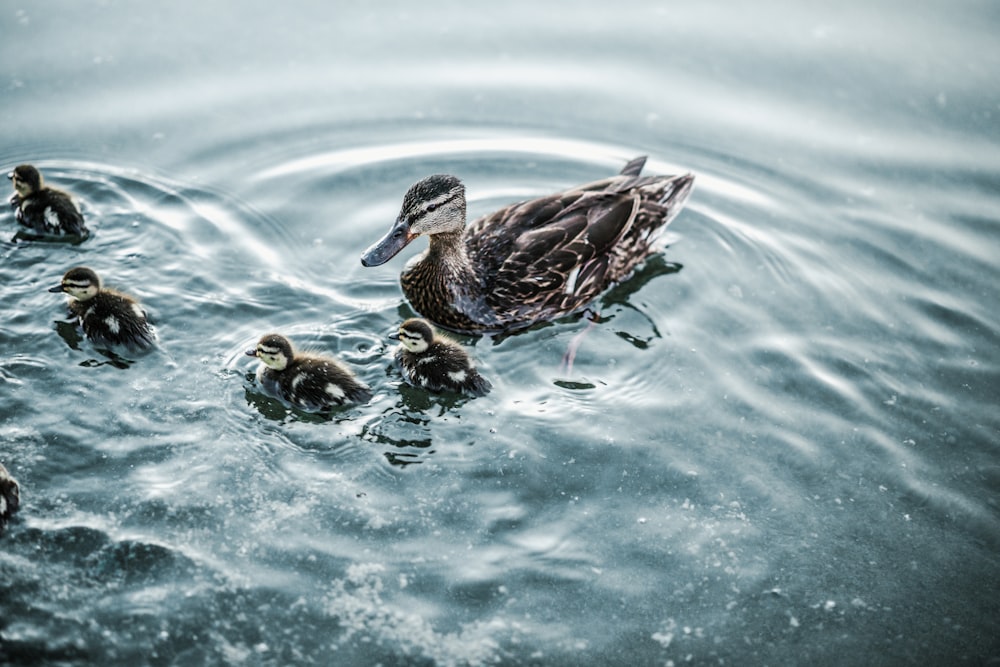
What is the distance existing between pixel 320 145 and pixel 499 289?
5.73ft

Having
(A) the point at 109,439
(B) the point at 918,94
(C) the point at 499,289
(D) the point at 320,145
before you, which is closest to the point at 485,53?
Result: (D) the point at 320,145

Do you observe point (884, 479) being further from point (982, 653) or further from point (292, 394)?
point (292, 394)

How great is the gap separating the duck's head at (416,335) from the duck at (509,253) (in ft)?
1.59

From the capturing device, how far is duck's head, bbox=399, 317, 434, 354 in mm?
4078

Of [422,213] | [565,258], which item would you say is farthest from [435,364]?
[565,258]

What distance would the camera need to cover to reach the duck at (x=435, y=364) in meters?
4.09

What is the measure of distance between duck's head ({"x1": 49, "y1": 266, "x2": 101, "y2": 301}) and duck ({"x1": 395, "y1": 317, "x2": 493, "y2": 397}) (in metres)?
1.37

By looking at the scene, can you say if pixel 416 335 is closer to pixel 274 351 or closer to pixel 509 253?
pixel 274 351

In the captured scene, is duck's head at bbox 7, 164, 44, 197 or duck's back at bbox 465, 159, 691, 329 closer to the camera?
duck's back at bbox 465, 159, 691, 329

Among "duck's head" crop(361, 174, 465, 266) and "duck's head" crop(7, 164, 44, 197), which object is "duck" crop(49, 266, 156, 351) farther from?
"duck's head" crop(361, 174, 465, 266)

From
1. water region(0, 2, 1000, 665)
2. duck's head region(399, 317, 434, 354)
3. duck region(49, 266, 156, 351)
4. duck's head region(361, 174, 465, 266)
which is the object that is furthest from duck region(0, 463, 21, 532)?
duck's head region(361, 174, 465, 266)

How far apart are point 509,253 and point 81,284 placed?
1.94 meters

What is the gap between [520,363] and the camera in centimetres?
442

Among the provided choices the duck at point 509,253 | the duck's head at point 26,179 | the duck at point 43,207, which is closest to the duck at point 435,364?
the duck at point 509,253
